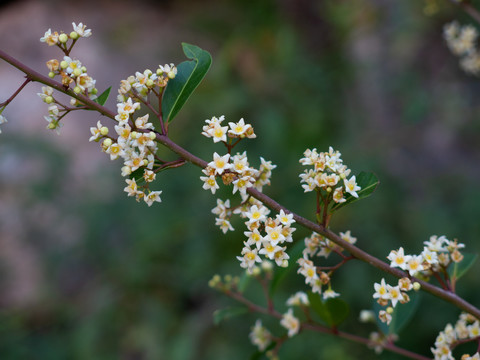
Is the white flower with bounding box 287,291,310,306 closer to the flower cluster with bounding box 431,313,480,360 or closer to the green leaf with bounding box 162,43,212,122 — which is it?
the flower cluster with bounding box 431,313,480,360

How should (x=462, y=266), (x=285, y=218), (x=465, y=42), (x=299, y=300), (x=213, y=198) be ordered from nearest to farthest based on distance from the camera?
(x=285, y=218)
(x=462, y=266)
(x=299, y=300)
(x=465, y=42)
(x=213, y=198)

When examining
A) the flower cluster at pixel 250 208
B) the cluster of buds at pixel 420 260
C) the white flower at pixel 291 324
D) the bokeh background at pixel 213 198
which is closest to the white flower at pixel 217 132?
the flower cluster at pixel 250 208

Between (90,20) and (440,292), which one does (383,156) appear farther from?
(90,20)

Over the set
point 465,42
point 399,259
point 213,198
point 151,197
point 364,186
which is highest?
point 465,42

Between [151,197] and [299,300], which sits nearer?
[151,197]

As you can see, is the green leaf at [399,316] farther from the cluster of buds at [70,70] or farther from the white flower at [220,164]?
the cluster of buds at [70,70]

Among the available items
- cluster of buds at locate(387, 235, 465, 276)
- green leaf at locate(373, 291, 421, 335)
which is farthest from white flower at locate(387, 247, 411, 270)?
green leaf at locate(373, 291, 421, 335)

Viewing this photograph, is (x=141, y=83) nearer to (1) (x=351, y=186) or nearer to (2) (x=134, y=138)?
(2) (x=134, y=138)

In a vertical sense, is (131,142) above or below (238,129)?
below

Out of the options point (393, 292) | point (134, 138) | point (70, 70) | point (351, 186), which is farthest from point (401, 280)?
point (70, 70)
